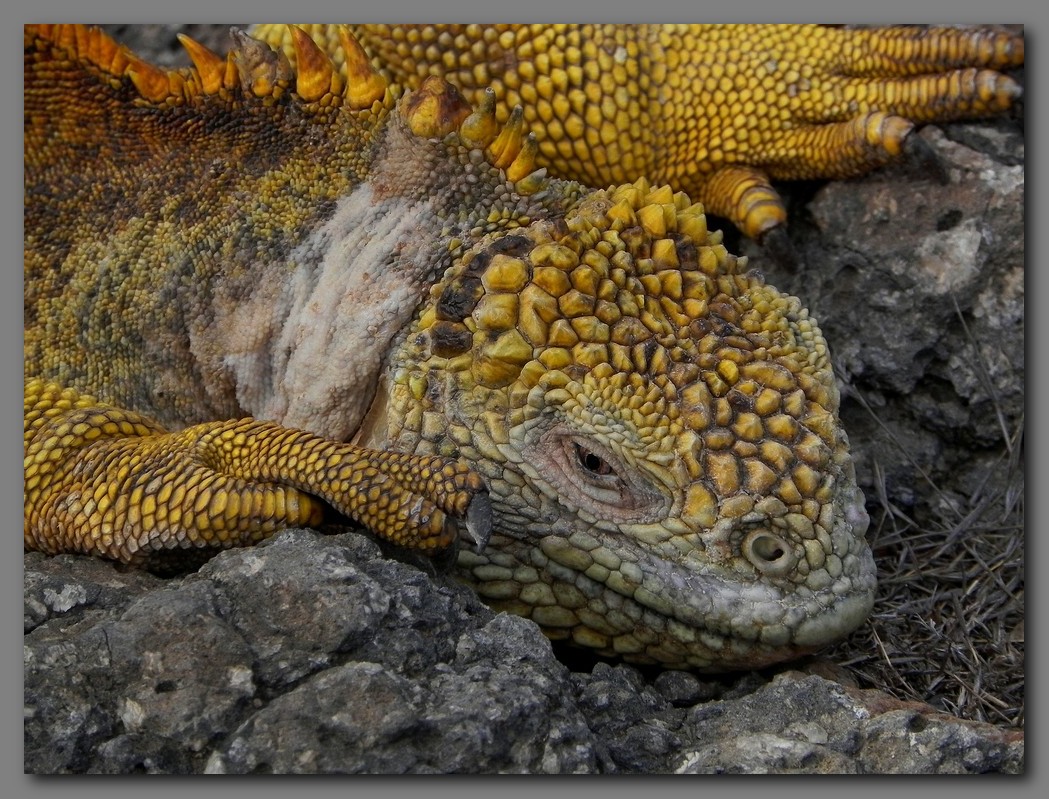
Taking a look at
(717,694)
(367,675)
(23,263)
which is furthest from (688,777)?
(23,263)

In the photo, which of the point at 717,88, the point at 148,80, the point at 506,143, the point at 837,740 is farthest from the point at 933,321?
the point at 148,80

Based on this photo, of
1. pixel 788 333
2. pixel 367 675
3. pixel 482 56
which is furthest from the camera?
pixel 482 56

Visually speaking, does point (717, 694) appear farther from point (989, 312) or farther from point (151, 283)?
point (151, 283)

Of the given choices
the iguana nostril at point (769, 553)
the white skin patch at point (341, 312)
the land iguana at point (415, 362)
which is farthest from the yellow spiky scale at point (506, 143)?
the iguana nostril at point (769, 553)

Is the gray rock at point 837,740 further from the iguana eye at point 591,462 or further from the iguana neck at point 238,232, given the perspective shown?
the iguana neck at point 238,232

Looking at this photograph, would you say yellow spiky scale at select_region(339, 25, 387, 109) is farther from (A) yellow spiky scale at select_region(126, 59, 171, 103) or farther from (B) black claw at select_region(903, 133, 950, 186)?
(B) black claw at select_region(903, 133, 950, 186)

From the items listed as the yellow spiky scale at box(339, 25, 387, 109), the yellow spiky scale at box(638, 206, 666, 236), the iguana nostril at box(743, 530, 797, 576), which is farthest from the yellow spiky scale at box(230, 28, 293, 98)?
the iguana nostril at box(743, 530, 797, 576)
